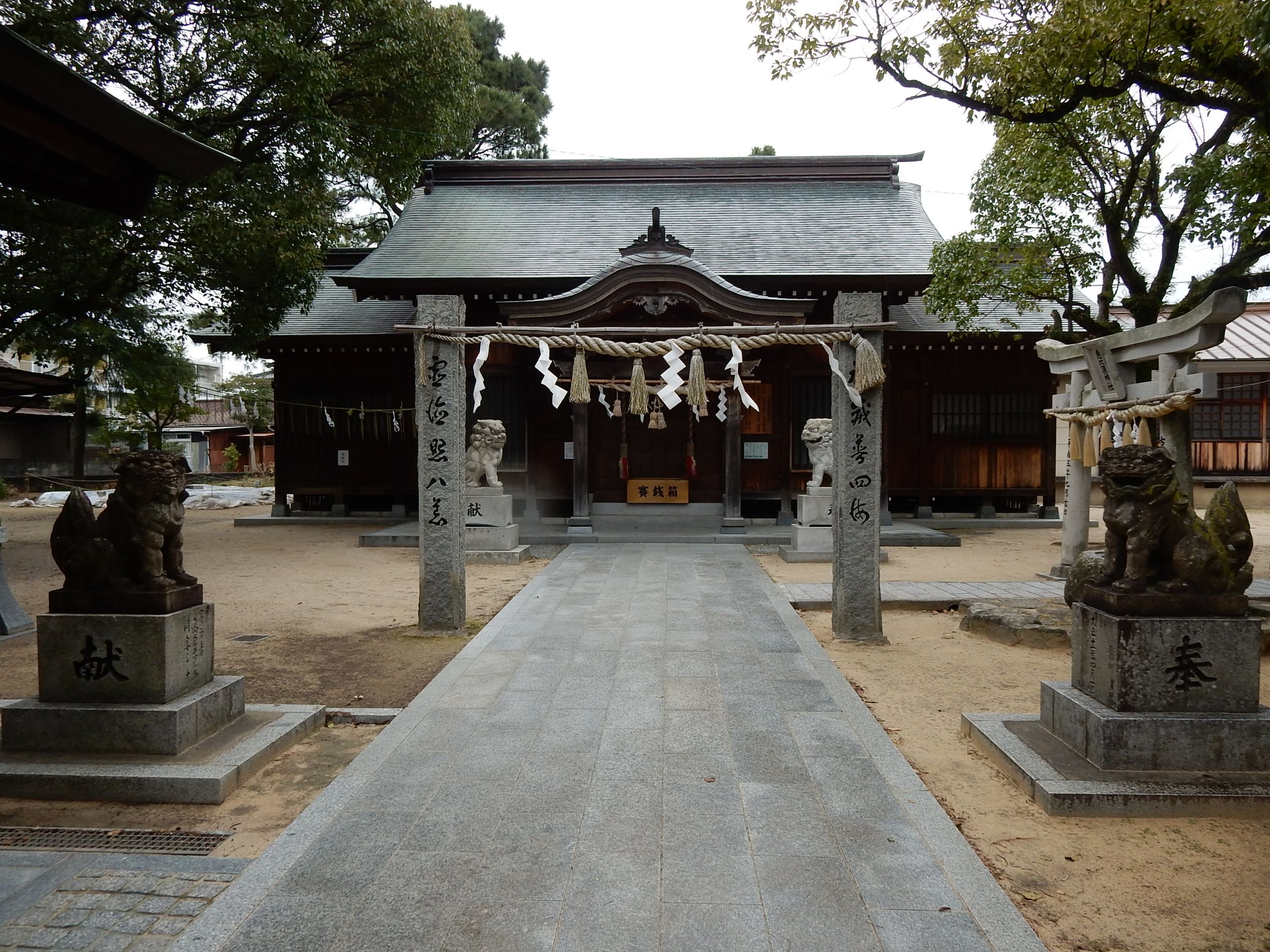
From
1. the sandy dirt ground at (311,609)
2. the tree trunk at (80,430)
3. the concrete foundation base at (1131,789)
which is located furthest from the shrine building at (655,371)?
the tree trunk at (80,430)

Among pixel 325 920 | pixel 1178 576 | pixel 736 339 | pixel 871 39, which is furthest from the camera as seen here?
pixel 871 39

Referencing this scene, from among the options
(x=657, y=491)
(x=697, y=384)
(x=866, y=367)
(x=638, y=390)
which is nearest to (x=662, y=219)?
(x=657, y=491)

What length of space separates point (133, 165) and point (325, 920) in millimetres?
3494

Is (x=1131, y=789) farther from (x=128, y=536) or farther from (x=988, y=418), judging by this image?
(x=988, y=418)

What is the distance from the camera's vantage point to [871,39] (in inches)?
305

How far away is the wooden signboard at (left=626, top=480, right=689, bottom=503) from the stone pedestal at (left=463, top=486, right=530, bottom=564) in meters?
3.36

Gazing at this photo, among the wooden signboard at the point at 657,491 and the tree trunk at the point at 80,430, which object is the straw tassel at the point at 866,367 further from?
the tree trunk at the point at 80,430

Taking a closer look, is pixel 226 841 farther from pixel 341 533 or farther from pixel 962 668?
pixel 341 533

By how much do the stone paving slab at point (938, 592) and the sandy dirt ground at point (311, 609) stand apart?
11.3ft

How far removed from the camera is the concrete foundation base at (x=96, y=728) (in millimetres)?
3887

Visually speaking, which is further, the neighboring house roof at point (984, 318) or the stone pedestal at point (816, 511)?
the neighboring house roof at point (984, 318)

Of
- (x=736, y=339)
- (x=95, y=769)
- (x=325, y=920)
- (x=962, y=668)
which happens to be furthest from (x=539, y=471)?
(x=325, y=920)

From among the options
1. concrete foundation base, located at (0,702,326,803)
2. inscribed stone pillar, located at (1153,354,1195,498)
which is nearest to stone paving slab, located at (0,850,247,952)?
concrete foundation base, located at (0,702,326,803)

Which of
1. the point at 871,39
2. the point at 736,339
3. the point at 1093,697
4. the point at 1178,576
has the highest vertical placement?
the point at 871,39
